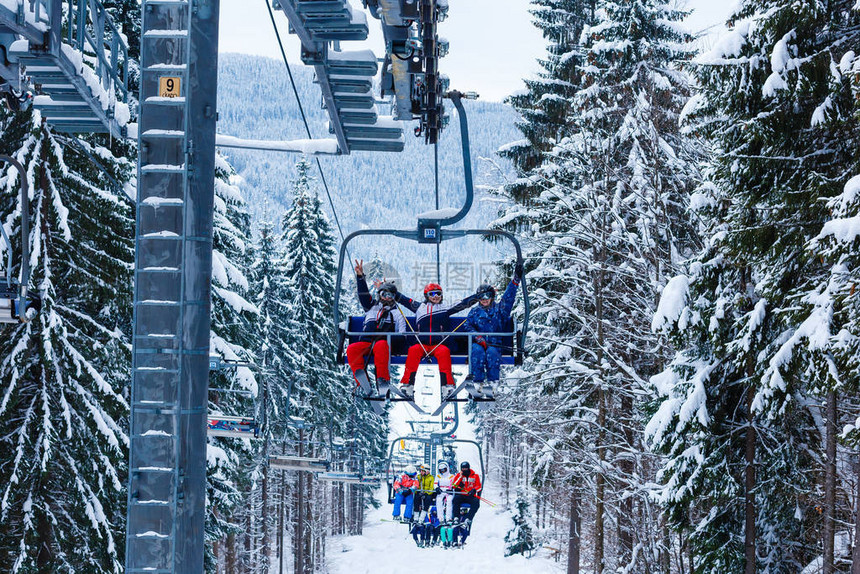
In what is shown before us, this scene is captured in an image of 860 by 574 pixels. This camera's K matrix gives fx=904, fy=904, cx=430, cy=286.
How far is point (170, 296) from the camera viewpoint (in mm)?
6238

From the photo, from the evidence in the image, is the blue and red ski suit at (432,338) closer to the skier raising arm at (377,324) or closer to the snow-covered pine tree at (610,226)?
the skier raising arm at (377,324)

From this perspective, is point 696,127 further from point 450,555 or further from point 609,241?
point 450,555

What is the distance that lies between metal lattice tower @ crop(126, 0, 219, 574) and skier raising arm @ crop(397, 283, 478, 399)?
576 cm

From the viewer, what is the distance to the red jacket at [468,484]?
1973cm

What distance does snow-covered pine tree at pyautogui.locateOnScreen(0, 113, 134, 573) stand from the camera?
14.5 meters

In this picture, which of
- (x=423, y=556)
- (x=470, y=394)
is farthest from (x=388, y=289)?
(x=423, y=556)

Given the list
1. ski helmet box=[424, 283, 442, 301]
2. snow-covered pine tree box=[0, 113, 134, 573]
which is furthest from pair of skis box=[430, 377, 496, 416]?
snow-covered pine tree box=[0, 113, 134, 573]

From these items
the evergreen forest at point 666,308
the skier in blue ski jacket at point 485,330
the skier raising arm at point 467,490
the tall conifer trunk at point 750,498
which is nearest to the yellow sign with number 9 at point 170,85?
the evergreen forest at point 666,308

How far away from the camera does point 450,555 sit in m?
50.0

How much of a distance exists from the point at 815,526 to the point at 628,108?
1038 centimetres

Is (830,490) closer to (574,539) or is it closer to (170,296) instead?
(170,296)

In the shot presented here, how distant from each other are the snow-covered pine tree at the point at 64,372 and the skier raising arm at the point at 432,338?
19.1 ft

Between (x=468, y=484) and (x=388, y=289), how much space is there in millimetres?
9311

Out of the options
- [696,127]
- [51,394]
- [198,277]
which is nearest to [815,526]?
[696,127]
